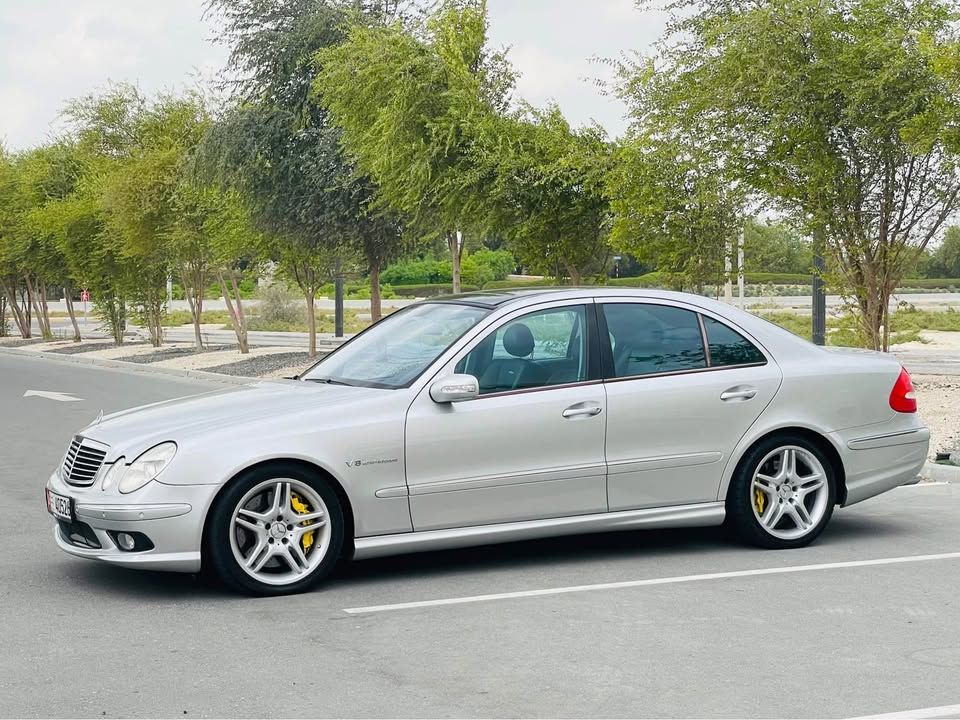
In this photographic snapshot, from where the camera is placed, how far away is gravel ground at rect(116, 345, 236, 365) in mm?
32688

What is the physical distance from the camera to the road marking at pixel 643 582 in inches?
269

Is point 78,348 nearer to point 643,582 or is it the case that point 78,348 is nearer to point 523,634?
point 643,582

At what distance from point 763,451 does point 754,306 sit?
46441 millimetres

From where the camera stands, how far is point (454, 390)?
285 inches

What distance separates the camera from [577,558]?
316 inches

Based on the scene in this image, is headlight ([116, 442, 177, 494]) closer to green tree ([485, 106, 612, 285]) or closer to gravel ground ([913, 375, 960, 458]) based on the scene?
gravel ground ([913, 375, 960, 458])

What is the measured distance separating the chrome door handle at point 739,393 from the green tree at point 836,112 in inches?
329

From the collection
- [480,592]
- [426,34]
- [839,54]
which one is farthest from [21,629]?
[426,34]

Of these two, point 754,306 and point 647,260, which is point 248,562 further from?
point 754,306

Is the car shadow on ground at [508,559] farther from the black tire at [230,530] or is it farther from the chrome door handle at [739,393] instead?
the chrome door handle at [739,393]

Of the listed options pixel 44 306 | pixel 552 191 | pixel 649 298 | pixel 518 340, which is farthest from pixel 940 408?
pixel 44 306

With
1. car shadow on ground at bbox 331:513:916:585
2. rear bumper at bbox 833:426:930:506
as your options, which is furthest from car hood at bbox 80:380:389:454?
rear bumper at bbox 833:426:930:506

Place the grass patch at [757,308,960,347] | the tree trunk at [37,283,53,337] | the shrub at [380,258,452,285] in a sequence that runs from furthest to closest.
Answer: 1. the shrub at [380,258,452,285]
2. the tree trunk at [37,283,53,337]
3. the grass patch at [757,308,960,347]

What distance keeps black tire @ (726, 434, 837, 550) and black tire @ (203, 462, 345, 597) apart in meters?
2.41
